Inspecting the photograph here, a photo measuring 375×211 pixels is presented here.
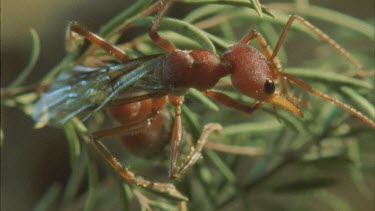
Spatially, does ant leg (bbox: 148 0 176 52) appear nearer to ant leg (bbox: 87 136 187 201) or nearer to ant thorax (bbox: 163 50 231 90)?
ant thorax (bbox: 163 50 231 90)

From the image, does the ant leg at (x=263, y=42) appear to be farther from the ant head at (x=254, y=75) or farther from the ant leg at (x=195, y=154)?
the ant leg at (x=195, y=154)

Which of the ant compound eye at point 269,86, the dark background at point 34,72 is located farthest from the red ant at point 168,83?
the dark background at point 34,72

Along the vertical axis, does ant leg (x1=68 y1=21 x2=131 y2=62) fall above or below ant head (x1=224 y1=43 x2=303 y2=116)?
above

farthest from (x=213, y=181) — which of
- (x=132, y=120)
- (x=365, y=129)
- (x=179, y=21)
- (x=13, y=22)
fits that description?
(x=13, y=22)

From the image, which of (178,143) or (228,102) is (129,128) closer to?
(178,143)

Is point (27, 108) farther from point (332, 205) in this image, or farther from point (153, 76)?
point (332, 205)

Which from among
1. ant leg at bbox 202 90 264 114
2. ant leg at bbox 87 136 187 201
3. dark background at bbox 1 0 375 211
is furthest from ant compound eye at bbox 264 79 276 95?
dark background at bbox 1 0 375 211
